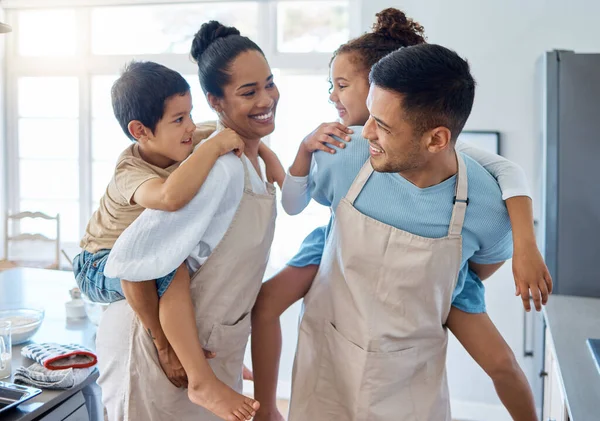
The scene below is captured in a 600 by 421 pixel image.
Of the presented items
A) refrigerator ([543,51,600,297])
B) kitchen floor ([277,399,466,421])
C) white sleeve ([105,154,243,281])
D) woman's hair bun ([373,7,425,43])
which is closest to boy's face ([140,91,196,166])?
white sleeve ([105,154,243,281])

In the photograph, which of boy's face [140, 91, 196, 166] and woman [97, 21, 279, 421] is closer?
woman [97, 21, 279, 421]

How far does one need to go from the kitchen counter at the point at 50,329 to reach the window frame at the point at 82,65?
141 cm

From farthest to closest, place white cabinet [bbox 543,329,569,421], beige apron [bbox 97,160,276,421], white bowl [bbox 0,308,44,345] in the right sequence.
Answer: white bowl [bbox 0,308,44,345] → white cabinet [bbox 543,329,569,421] → beige apron [bbox 97,160,276,421]

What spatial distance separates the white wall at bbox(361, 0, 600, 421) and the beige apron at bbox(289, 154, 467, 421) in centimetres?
202

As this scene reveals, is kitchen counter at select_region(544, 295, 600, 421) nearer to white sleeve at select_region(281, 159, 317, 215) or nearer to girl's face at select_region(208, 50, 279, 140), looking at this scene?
white sleeve at select_region(281, 159, 317, 215)

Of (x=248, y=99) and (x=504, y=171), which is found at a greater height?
(x=248, y=99)

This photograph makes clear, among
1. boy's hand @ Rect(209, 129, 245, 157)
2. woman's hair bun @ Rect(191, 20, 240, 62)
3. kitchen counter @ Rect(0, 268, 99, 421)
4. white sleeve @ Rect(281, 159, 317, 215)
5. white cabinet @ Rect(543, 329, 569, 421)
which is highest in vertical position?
woman's hair bun @ Rect(191, 20, 240, 62)

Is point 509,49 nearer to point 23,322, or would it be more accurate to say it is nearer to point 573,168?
point 573,168

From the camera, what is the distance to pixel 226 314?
130cm

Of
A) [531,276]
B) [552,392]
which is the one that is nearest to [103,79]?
[552,392]

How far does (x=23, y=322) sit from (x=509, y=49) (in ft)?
8.67

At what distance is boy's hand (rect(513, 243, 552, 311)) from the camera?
1181 mm

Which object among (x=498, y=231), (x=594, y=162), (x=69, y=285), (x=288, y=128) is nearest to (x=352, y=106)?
(x=498, y=231)

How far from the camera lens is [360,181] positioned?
1.30 m
